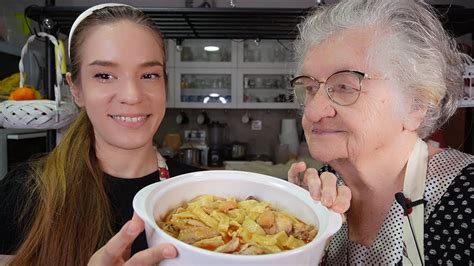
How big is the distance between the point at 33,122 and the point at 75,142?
264 millimetres

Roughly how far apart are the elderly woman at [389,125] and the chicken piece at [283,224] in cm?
15

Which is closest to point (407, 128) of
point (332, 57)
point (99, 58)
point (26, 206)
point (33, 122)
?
point (332, 57)

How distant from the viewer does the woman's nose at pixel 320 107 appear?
75cm

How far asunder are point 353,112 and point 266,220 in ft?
1.05

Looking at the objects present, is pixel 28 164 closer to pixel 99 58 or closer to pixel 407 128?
pixel 99 58

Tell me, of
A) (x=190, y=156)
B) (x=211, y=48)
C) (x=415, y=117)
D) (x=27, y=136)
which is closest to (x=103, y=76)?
(x=415, y=117)

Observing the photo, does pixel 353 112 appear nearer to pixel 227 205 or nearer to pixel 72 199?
pixel 227 205

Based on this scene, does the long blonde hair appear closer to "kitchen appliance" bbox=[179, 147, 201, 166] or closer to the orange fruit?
the orange fruit

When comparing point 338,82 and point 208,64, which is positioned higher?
point 208,64

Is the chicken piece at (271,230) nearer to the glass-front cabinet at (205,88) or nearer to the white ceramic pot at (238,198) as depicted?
the white ceramic pot at (238,198)

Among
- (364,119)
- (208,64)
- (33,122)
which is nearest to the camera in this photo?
(364,119)

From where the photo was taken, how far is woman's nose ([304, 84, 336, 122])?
0.75 meters

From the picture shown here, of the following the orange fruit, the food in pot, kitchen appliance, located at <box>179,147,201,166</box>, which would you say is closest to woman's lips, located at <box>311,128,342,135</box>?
the food in pot

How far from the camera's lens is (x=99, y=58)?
2.95ft
